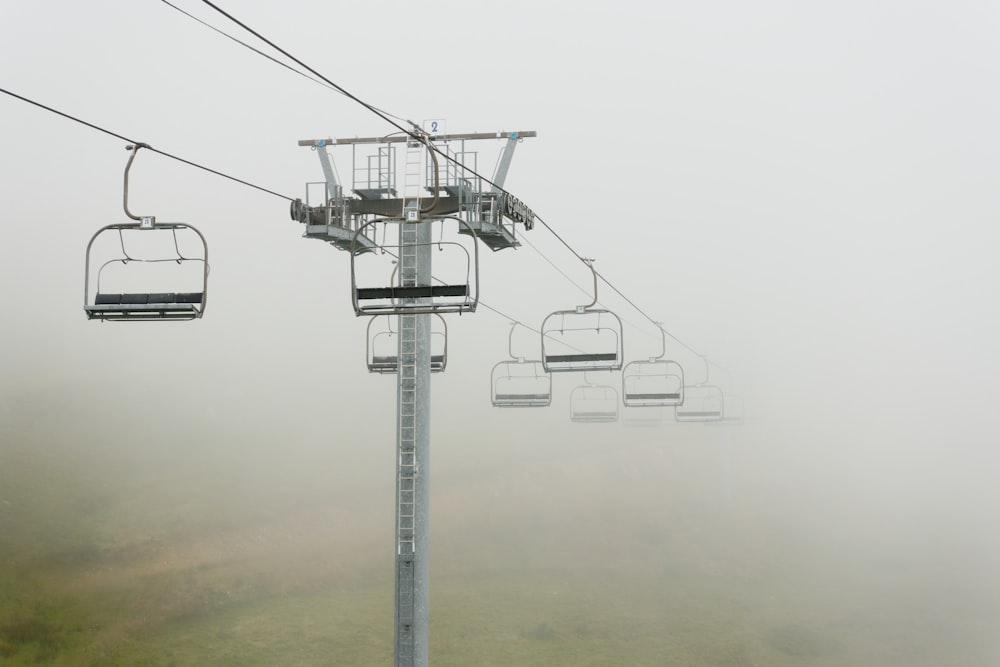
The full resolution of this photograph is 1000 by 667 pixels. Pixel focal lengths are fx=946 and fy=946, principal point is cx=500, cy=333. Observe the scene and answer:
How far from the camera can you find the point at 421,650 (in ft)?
52.9

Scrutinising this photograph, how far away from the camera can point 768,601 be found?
43.6 metres

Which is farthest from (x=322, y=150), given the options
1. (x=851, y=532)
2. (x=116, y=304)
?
(x=851, y=532)

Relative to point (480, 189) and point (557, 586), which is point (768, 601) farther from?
point (480, 189)

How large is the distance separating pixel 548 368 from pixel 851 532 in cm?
4857

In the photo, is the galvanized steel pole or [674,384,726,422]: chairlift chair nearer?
the galvanized steel pole

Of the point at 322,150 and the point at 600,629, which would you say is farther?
the point at 600,629

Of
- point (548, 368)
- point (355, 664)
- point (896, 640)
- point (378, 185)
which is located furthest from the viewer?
point (896, 640)

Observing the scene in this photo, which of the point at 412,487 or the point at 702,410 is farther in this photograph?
the point at 702,410

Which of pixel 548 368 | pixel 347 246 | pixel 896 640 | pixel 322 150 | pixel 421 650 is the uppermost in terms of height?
pixel 322 150

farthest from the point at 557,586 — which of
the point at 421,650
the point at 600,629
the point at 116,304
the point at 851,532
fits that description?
the point at 116,304

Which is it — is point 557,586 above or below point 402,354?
below

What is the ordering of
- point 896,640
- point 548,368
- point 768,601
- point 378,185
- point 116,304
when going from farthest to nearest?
point 768,601
point 896,640
point 378,185
point 548,368
point 116,304

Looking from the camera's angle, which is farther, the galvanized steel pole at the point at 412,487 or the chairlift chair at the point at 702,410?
the chairlift chair at the point at 702,410

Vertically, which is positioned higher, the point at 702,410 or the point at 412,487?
the point at 702,410
